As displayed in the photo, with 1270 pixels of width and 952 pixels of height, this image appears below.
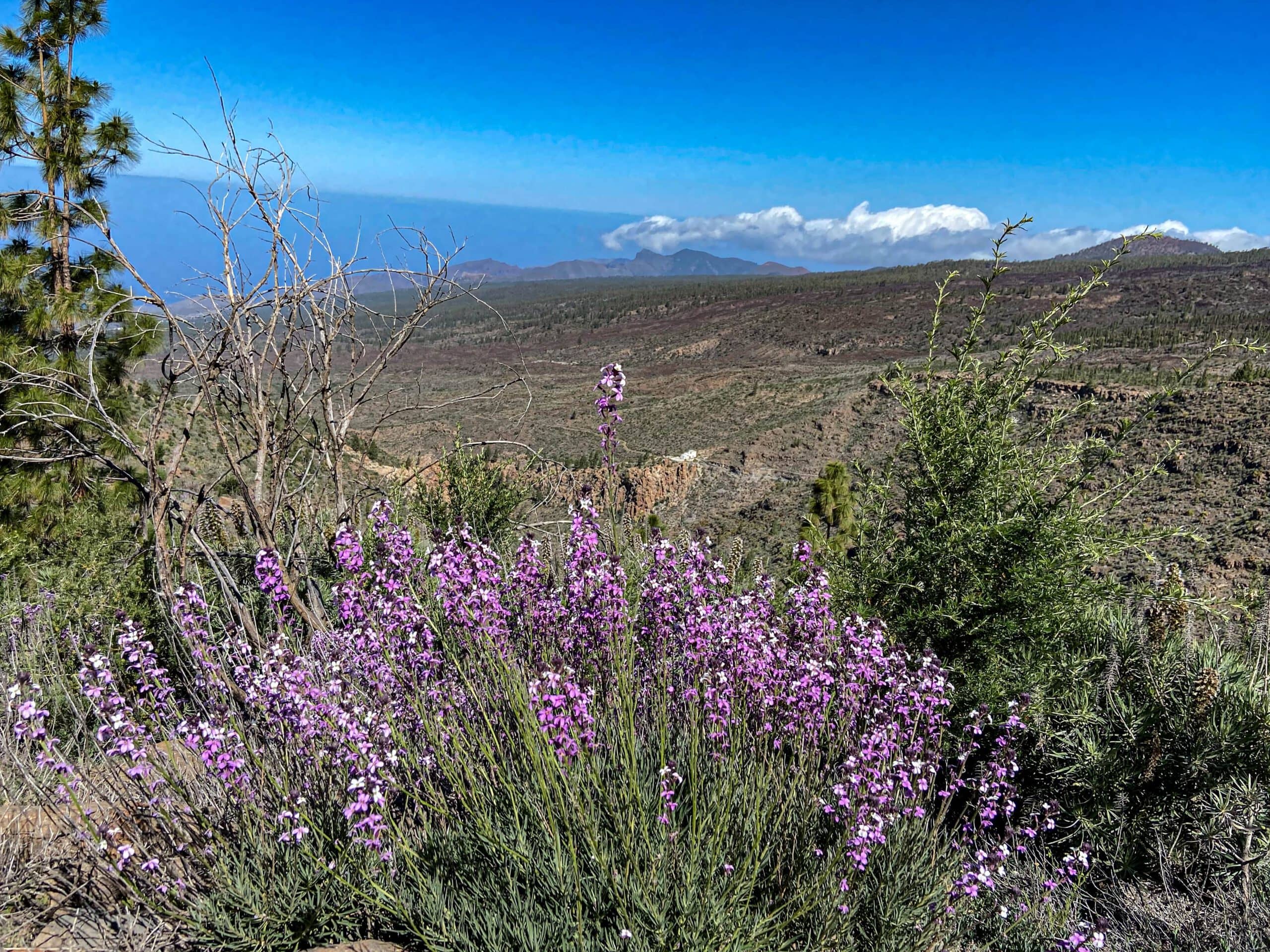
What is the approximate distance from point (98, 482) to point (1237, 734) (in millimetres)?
12671

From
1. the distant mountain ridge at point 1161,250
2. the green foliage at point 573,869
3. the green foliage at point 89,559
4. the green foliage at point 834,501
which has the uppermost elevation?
the distant mountain ridge at point 1161,250

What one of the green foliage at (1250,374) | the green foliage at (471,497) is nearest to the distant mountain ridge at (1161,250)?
the green foliage at (1250,374)

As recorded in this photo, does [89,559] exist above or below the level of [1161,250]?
below

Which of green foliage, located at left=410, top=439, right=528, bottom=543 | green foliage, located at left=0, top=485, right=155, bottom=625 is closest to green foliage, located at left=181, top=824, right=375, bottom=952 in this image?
green foliage, located at left=0, top=485, right=155, bottom=625

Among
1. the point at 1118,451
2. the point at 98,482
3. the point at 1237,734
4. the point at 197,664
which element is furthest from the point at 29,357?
the point at 1237,734

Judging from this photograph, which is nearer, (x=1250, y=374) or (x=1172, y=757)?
(x=1172, y=757)

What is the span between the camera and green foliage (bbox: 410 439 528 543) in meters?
7.45

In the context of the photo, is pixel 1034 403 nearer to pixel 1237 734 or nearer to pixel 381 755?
pixel 1237 734

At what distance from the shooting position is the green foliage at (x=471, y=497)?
745 centimetres

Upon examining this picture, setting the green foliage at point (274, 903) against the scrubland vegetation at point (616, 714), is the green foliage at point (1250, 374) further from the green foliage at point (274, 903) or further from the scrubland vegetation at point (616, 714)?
the green foliage at point (274, 903)

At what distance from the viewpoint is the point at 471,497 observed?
771cm

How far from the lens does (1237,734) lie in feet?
11.6

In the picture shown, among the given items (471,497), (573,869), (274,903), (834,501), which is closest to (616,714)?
(573,869)

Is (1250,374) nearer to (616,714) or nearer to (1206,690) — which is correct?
(1206,690)
